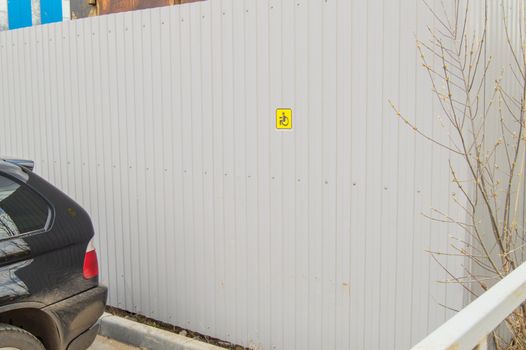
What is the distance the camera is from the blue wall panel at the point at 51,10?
9.06 meters

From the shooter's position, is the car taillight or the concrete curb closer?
the car taillight

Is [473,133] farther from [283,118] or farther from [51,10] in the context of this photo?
[51,10]

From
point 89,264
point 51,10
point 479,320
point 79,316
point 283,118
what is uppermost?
point 51,10

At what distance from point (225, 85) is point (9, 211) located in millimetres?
1804

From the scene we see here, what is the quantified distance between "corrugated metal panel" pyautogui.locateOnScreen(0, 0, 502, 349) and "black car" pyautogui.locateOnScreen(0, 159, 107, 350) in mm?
1114

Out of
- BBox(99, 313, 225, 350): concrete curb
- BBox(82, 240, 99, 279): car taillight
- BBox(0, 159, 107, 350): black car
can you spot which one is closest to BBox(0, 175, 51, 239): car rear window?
BBox(0, 159, 107, 350): black car

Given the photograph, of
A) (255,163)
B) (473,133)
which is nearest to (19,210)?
(255,163)

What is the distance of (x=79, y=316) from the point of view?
3.57 m

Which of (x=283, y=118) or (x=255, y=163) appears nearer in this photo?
(x=283, y=118)

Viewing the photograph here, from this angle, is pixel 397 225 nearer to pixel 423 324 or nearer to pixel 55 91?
pixel 423 324

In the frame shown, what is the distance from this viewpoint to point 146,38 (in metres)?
4.80

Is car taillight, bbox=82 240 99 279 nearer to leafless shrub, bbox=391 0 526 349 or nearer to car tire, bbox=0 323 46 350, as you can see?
car tire, bbox=0 323 46 350

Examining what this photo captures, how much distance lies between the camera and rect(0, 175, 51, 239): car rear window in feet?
10.8

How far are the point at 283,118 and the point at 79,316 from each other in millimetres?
1872
